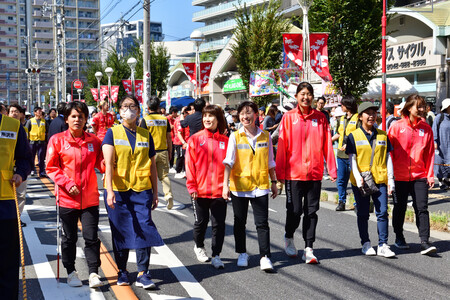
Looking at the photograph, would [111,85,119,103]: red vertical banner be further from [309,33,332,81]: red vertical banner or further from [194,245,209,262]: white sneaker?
[194,245,209,262]: white sneaker

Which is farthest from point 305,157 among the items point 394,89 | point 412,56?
point 412,56

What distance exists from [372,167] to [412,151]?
66 centimetres

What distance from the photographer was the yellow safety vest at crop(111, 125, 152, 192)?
559 centimetres

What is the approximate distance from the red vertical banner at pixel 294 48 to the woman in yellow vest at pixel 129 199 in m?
9.65

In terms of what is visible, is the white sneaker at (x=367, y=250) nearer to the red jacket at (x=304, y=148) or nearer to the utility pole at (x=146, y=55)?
the red jacket at (x=304, y=148)

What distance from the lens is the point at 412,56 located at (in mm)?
30609

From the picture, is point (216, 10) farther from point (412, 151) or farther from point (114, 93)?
point (412, 151)

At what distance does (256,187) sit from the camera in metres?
6.23

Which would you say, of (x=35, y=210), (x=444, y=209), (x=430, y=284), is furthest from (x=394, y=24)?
(x=430, y=284)

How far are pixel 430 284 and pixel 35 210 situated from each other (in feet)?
24.3

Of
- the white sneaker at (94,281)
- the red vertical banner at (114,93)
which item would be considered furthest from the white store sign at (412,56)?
the white sneaker at (94,281)

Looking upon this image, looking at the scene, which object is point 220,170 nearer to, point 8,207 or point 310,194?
point 310,194

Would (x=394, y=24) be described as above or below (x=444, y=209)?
above

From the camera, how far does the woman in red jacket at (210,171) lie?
6.34 m
